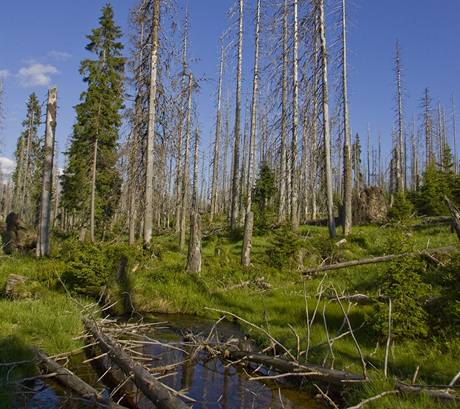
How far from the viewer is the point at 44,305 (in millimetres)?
8523

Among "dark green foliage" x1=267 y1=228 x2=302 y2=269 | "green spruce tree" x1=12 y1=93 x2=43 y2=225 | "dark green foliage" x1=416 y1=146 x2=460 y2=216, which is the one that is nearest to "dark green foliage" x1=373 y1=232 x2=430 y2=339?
"dark green foliage" x1=267 y1=228 x2=302 y2=269

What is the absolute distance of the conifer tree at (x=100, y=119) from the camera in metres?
26.7

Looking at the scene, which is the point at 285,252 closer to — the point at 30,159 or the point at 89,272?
the point at 89,272

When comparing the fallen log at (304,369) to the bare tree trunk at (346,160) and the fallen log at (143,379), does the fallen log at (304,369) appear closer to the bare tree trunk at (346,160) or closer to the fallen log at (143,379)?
the fallen log at (143,379)

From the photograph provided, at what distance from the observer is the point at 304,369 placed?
19.1ft

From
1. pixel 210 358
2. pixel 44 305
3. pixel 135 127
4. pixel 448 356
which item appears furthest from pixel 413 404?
pixel 135 127

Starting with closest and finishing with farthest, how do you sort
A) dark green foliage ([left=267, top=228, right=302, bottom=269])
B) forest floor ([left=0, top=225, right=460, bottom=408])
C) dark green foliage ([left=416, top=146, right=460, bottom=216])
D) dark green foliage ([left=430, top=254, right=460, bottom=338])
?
forest floor ([left=0, top=225, right=460, bottom=408]) < dark green foliage ([left=430, top=254, right=460, bottom=338]) < dark green foliage ([left=267, top=228, right=302, bottom=269]) < dark green foliage ([left=416, top=146, right=460, bottom=216])

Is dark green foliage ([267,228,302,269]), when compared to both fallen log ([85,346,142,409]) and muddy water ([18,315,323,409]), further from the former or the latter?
fallen log ([85,346,142,409])

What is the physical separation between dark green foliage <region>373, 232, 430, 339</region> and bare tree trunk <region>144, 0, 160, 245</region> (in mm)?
9801

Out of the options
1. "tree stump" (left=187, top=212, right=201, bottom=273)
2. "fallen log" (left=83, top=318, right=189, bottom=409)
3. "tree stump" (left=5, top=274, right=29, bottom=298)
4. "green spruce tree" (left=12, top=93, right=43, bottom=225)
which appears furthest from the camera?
"green spruce tree" (left=12, top=93, right=43, bottom=225)

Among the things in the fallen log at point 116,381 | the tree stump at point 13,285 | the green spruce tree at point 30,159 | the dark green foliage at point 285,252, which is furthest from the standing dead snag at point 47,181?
the green spruce tree at point 30,159

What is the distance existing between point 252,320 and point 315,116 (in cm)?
1106

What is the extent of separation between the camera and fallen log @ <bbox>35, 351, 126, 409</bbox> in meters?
4.71

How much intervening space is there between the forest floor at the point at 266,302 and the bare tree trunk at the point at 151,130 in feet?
3.98
